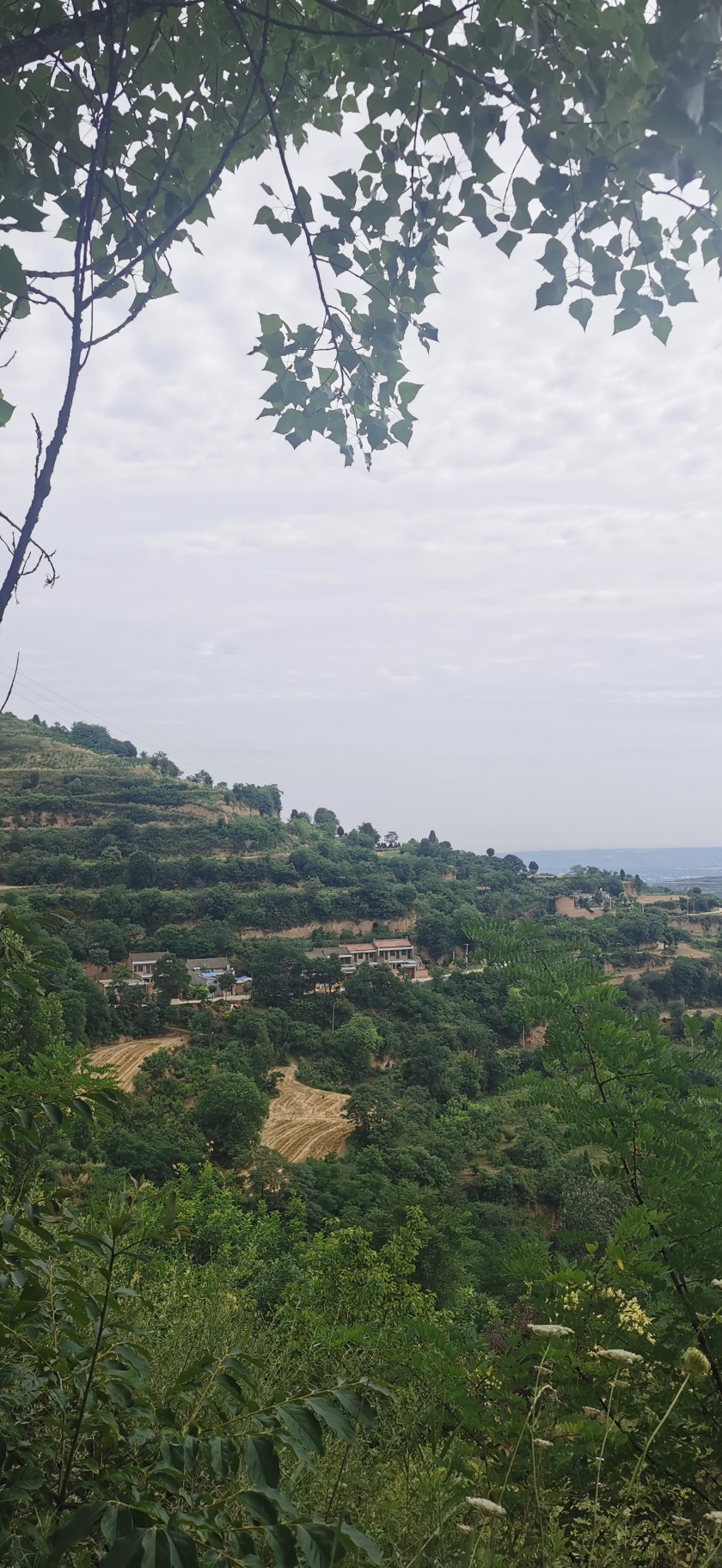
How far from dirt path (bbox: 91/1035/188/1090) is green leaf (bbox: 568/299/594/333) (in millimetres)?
22792

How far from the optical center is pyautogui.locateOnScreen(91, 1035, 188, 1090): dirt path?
22219 mm

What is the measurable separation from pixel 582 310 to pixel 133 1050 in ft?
85.1

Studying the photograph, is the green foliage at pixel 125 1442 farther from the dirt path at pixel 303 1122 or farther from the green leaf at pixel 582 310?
the dirt path at pixel 303 1122

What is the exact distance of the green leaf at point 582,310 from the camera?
3.88 feet

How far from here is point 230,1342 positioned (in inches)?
65.7

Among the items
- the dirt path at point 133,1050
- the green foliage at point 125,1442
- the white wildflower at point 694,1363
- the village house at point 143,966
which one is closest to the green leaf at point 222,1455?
the green foliage at point 125,1442

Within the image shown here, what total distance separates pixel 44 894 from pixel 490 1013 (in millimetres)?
19137

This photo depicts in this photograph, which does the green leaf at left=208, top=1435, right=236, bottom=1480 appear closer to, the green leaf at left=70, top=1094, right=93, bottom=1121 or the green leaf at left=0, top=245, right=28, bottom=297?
the green leaf at left=70, top=1094, right=93, bottom=1121

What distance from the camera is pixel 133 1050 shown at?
78.6ft

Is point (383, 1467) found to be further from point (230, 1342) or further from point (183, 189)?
point (183, 189)

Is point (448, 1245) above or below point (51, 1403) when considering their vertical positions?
below

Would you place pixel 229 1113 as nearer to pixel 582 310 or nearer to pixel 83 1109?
pixel 83 1109

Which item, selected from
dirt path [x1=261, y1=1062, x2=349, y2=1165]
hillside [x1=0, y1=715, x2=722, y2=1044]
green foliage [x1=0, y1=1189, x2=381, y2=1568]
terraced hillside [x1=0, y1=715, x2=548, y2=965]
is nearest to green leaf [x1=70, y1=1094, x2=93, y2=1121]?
green foliage [x1=0, y1=1189, x2=381, y2=1568]

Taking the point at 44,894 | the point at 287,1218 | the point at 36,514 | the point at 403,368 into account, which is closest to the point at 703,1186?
the point at 36,514
